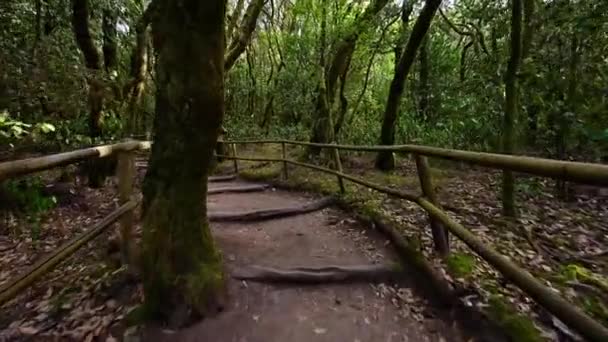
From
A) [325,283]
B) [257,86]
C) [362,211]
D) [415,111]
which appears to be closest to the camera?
[325,283]

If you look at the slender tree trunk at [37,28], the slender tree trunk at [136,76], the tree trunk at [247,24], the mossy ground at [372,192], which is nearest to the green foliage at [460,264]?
the mossy ground at [372,192]

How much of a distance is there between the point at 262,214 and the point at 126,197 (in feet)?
6.68

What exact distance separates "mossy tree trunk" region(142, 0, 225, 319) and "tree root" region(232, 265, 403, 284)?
0.40 meters

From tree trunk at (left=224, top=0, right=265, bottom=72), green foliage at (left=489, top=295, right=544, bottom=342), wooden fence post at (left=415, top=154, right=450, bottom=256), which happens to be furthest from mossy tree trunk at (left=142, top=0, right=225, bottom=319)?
tree trunk at (left=224, top=0, right=265, bottom=72)

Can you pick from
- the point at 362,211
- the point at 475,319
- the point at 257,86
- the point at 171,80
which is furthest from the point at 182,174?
the point at 257,86

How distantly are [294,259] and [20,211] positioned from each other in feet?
13.8

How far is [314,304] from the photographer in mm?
2857

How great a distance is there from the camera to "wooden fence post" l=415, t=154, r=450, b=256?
2879 millimetres

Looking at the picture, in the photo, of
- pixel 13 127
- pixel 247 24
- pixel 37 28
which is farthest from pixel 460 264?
pixel 247 24

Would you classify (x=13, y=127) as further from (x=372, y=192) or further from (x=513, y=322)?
(x=372, y=192)

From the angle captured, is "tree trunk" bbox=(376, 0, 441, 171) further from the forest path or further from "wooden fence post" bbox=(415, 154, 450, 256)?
"wooden fence post" bbox=(415, 154, 450, 256)

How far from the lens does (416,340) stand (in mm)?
2436

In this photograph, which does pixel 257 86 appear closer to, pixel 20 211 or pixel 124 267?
pixel 20 211

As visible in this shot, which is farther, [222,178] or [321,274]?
[222,178]
